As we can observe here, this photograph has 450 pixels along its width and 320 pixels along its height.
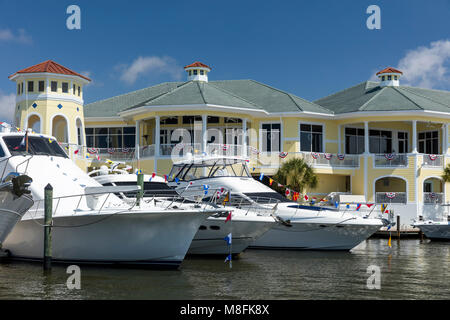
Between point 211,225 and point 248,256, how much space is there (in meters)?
2.18

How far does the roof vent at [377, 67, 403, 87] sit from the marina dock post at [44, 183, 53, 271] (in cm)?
2886

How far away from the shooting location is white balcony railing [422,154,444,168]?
36062 mm

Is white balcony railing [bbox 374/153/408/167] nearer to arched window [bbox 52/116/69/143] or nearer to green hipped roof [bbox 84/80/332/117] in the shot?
green hipped roof [bbox 84/80/332/117]

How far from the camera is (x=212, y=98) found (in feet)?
116

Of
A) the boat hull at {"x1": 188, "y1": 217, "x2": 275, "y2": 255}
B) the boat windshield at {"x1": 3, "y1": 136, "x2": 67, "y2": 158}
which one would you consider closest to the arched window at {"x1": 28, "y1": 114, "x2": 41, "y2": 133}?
the boat windshield at {"x1": 3, "y1": 136, "x2": 67, "y2": 158}

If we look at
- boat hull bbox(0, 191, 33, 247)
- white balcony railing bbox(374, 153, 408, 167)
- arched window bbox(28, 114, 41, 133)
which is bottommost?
boat hull bbox(0, 191, 33, 247)

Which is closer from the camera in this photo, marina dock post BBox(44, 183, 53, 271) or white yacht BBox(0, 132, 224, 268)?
marina dock post BBox(44, 183, 53, 271)

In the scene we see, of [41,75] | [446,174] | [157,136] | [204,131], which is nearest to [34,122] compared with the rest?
[41,75]

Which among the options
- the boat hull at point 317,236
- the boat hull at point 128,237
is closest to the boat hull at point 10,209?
the boat hull at point 128,237

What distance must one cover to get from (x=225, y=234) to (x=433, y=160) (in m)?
19.7

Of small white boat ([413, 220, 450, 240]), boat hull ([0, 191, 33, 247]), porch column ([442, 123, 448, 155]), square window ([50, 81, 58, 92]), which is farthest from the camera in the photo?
porch column ([442, 123, 448, 155])

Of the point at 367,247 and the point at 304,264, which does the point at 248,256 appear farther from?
the point at 367,247

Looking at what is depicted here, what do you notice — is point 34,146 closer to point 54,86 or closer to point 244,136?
point 54,86

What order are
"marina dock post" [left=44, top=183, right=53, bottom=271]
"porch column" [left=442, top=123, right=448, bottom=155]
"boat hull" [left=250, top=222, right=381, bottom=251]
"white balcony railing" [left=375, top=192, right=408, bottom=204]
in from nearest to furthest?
"marina dock post" [left=44, top=183, right=53, bottom=271], "boat hull" [left=250, top=222, right=381, bottom=251], "white balcony railing" [left=375, top=192, right=408, bottom=204], "porch column" [left=442, top=123, right=448, bottom=155]
